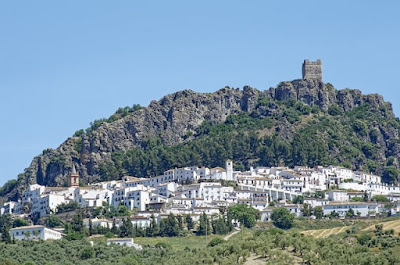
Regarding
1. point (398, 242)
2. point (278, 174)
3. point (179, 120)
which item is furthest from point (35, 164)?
point (398, 242)

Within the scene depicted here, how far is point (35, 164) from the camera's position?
16300cm

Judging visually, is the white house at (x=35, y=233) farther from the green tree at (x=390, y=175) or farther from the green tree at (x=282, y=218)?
the green tree at (x=390, y=175)

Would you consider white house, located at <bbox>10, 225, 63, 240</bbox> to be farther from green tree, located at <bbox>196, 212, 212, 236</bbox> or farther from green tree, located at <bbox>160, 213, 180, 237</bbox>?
green tree, located at <bbox>196, 212, 212, 236</bbox>

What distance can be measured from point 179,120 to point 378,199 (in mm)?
40110

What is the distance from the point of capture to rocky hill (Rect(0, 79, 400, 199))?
155 metres

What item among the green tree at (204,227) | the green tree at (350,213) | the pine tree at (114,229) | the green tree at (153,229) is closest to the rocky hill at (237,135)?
the green tree at (350,213)

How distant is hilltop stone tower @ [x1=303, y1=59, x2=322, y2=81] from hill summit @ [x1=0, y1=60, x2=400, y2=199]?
192 cm

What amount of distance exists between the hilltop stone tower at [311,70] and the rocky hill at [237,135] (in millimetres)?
4232

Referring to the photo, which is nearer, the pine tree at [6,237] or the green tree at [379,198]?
the pine tree at [6,237]

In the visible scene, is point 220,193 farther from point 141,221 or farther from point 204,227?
point 204,227

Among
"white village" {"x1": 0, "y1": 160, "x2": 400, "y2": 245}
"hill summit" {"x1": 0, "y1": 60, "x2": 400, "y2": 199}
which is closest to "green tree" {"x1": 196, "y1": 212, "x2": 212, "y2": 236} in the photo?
"white village" {"x1": 0, "y1": 160, "x2": 400, "y2": 245}

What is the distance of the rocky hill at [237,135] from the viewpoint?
6117 inches

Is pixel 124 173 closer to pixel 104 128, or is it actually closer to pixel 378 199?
pixel 104 128

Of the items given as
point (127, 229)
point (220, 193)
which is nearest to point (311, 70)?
point (220, 193)
